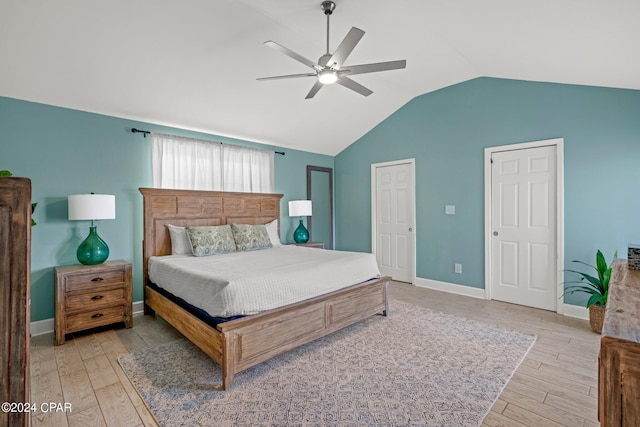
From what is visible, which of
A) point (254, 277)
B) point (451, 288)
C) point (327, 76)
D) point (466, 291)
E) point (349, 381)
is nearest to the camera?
point (349, 381)

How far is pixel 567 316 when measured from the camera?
3475 millimetres

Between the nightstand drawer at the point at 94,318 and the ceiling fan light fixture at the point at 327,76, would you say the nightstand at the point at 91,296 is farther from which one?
the ceiling fan light fixture at the point at 327,76

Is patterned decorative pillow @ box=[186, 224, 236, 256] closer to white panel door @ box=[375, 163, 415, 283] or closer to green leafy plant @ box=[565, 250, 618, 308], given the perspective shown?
white panel door @ box=[375, 163, 415, 283]

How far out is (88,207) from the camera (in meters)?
3.03

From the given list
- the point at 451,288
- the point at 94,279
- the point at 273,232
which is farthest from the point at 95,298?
the point at 451,288

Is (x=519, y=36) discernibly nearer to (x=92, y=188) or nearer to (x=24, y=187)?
(x=24, y=187)

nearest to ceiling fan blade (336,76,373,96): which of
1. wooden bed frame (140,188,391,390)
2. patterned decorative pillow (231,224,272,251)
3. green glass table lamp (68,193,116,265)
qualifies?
wooden bed frame (140,188,391,390)

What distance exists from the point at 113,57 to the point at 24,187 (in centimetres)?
277

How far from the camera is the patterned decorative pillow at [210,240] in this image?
3.58m

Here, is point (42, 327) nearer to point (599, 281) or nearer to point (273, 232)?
point (273, 232)

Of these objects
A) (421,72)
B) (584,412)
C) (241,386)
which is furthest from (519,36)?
(241,386)

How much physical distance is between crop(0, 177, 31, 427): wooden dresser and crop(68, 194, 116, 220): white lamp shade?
2.72 m

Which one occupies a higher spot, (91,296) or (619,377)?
(619,377)

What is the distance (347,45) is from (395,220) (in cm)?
353
